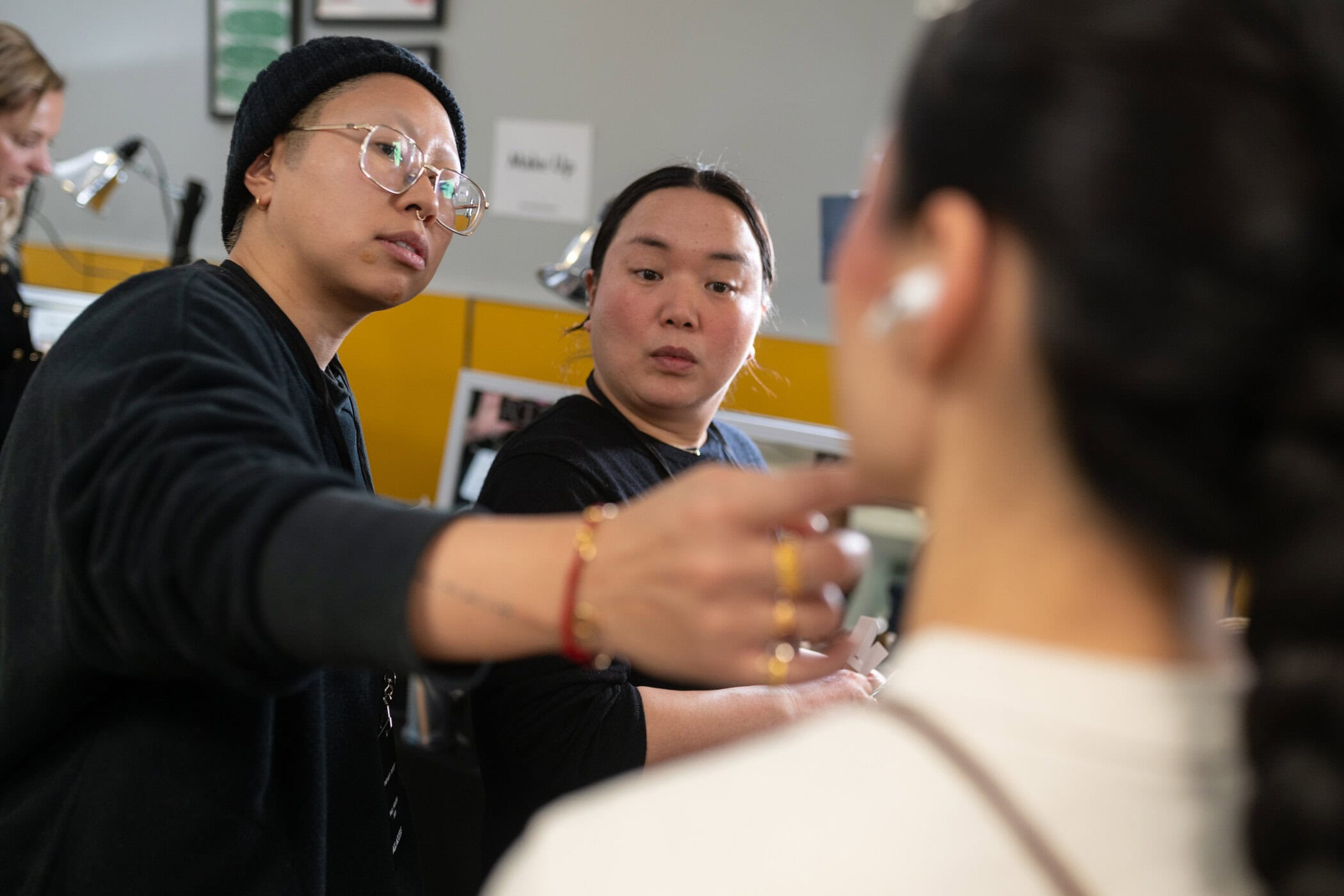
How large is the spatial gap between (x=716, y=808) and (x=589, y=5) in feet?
7.92

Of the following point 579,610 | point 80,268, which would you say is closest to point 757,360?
→ point 579,610

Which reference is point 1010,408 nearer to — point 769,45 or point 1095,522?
point 1095,522

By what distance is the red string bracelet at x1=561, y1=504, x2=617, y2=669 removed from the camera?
56 centimetres

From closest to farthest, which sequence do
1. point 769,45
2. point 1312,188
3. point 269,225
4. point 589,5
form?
point 1312,188
point 269,225
point 769,45
point 589,5

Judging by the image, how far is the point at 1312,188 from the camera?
15.2 inches

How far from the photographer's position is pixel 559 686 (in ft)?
3.19

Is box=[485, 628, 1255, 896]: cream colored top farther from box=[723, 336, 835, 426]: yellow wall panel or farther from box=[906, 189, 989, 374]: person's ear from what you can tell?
box=[723, 336, 835, 426]: yellow wall panel

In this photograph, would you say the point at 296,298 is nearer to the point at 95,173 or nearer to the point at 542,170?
the point at 542,170

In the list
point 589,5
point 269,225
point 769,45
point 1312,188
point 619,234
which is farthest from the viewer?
point 589,5

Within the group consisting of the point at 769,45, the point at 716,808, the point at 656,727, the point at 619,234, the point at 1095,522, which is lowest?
the point at 656,727

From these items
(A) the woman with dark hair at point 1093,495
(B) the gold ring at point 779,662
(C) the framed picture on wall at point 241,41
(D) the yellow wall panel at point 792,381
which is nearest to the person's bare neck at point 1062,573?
(A) the woman with dark hair at point 1093,495

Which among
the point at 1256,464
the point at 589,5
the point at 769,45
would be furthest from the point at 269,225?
the point at 589,5

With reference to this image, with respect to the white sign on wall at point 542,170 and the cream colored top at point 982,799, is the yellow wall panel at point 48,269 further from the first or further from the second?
the cream colored top at point 982,799

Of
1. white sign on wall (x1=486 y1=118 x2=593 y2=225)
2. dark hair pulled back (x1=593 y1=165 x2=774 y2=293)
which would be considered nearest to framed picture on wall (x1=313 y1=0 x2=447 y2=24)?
white sign on wall (x1=486 y1=118 x2=593 y2=225)
